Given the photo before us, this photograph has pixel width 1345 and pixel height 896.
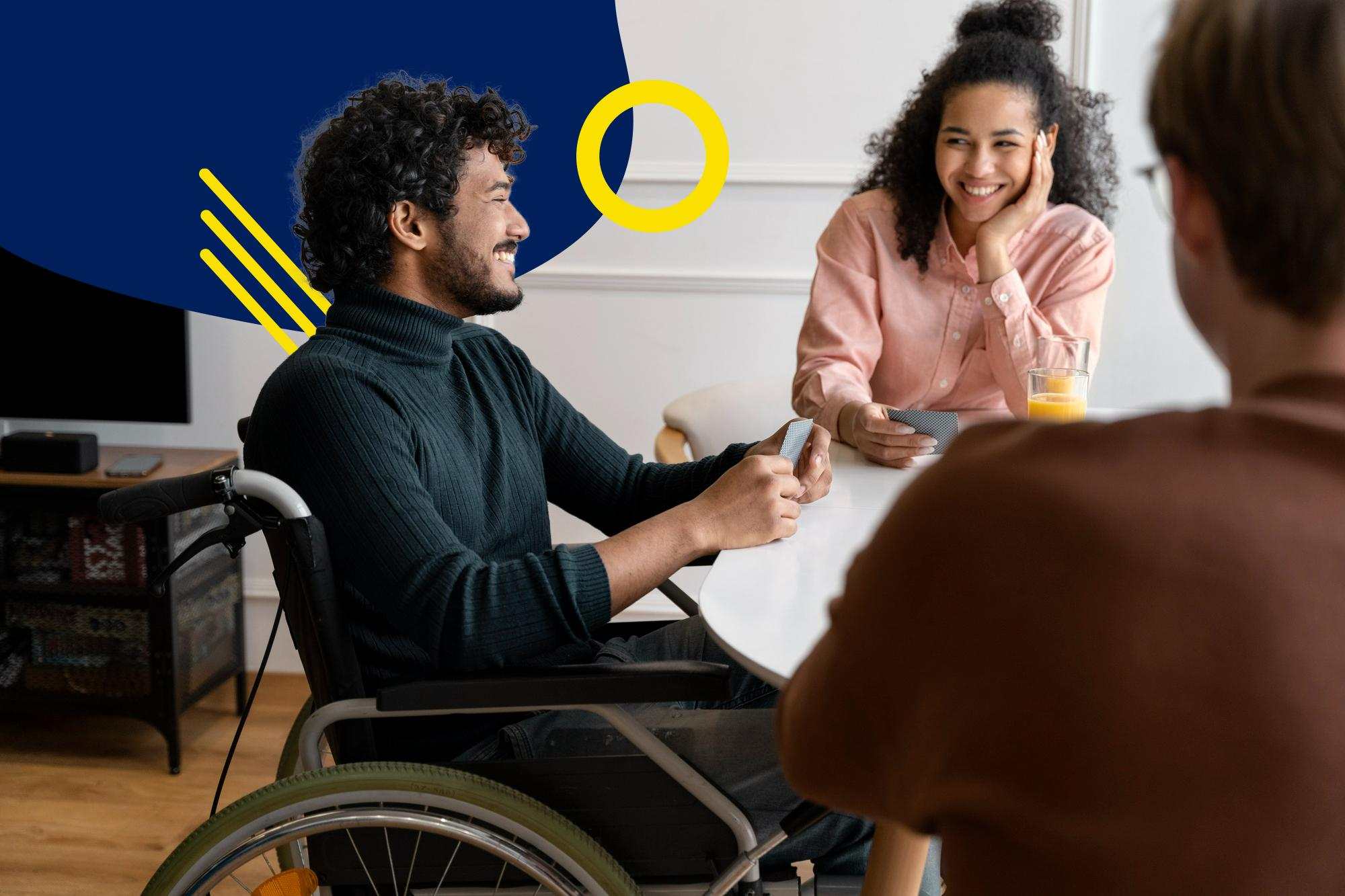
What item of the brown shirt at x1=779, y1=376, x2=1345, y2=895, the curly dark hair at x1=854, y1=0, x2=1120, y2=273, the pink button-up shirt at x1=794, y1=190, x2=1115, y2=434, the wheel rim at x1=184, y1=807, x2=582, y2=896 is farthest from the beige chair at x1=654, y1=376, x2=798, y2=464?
the brown shirt at x1=779, y1=376, x2=1345, y2=895

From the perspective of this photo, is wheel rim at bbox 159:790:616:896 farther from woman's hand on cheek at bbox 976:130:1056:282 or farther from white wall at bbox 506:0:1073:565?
white wall at bbox 506:0:1073:565

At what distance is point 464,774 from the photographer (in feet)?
3.84

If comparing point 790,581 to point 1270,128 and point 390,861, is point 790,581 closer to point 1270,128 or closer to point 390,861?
point 390,861

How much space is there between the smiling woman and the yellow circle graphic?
0.67 meters

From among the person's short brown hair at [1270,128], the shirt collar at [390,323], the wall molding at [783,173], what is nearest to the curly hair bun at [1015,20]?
the wall molding at [783,173]

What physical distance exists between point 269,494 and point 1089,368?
1.20 meters

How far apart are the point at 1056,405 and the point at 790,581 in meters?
0.46

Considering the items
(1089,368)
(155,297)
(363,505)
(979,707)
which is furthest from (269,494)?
(155,297)

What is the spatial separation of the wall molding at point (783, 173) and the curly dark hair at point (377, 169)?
1.28 metres

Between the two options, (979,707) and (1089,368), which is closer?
(979,707)

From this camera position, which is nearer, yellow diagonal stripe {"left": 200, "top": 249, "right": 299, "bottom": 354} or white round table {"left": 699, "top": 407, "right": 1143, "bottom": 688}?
white round table {"left": 699, "top": 407, "right": 1143, "bottom": 688}

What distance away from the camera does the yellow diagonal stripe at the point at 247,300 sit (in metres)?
2.84

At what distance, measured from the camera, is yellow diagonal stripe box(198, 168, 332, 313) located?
9.23ft

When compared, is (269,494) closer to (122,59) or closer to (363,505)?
(363,505)
